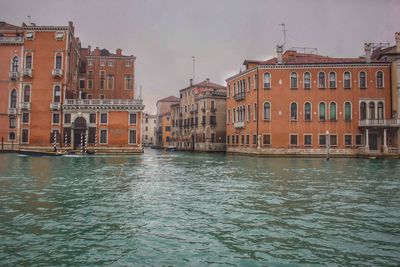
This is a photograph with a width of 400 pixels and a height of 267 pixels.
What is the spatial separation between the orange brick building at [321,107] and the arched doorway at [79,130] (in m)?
19.9

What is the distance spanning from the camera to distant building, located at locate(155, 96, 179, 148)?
8152 cm

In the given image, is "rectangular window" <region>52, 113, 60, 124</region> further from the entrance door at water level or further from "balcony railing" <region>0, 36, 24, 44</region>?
the entrance door at water level

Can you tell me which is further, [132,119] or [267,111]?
[132,119]

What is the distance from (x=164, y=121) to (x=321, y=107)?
48518mm

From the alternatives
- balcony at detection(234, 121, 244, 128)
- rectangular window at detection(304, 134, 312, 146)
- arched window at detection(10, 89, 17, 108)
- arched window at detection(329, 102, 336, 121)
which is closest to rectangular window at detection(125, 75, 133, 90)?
arched window at detection(10, 89, 17, 108)

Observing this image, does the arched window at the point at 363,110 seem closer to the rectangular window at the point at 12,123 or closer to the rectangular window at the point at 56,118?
the rectangular window at the point at 56,118

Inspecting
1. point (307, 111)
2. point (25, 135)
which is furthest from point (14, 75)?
point (307, 111)

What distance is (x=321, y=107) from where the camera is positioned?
38.2 m

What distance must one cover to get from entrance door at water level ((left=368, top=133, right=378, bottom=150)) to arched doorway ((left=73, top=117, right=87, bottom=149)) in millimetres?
31823

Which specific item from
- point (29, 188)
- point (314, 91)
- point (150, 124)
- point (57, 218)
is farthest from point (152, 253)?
point (150, 124)

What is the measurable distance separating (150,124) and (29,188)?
89074mm

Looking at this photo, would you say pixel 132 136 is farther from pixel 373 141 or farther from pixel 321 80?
pixel 373 141

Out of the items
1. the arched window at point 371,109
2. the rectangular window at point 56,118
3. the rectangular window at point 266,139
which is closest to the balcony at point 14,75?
the rectangular window at point 56,118

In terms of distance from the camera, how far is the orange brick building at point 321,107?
37188 mm
